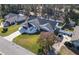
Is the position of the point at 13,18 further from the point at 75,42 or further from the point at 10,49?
the point at 75,42

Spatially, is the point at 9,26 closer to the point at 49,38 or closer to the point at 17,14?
the point at 17,14

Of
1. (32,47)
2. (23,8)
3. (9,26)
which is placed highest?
(23,8)

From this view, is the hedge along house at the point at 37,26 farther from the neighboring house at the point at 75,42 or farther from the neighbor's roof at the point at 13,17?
the neighboring house at the point at 75,42

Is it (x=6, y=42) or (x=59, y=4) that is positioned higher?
(x=59, y=4)

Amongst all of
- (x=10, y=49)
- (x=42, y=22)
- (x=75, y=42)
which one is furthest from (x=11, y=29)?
(x=75, y=42)

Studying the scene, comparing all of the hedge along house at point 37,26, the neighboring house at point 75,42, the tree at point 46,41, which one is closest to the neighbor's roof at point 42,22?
the hedge along house at point 37,26

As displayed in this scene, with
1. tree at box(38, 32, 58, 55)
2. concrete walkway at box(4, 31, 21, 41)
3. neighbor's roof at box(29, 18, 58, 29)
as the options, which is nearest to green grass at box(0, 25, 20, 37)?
concrete walkway at box(4, 31, 21, 41)
